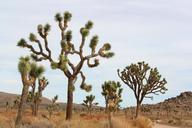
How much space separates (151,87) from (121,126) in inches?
702

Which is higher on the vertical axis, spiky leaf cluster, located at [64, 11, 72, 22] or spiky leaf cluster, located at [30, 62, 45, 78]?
spiky leaf cluster, located at [64, 11, 72, 22]

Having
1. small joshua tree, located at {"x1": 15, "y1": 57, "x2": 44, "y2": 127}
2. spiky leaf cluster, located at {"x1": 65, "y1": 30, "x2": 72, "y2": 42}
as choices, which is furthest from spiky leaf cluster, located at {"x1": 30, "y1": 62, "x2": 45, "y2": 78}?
spiky leaf cluster, located at {"x1": 65, "y1": 30, "x2": 72, "y2": 42}

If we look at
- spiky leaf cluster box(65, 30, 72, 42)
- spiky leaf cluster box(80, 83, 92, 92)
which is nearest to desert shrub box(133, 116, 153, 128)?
spiky leaf cluster box(80, 83, 92, 92)

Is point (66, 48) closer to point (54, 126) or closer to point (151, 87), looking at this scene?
point (54, 126)

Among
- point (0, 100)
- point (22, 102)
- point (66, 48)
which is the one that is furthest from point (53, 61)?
point (0, 100)

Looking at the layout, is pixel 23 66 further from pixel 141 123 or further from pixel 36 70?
pixel 141 123

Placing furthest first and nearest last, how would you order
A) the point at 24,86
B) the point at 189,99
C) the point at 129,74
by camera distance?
the point at 189,99 < the point at 129,74 < the point at 24,86

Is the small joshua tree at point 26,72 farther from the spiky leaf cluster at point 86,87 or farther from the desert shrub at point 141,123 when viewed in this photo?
the desert shrub at point 141,123

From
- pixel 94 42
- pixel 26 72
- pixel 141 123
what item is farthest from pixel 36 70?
pixel 141 123

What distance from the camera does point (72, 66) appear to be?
2673cm

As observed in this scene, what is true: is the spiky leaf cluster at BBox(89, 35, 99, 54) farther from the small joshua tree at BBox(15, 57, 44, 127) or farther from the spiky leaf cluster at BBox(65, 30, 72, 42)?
the small joshua tree at BBox(15, 57, 44, 127)

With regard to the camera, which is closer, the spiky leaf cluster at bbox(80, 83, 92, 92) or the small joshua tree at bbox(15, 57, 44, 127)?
the small joshua tree at bbox(15, 57, 44, 127)

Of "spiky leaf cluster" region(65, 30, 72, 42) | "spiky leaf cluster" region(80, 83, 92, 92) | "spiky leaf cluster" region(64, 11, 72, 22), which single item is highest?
"spiky leaf cluster" region(64, 11, 72, 22)

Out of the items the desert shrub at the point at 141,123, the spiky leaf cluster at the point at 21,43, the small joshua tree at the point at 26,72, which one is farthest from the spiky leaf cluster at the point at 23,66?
the desert shrub at the point at 141,123
